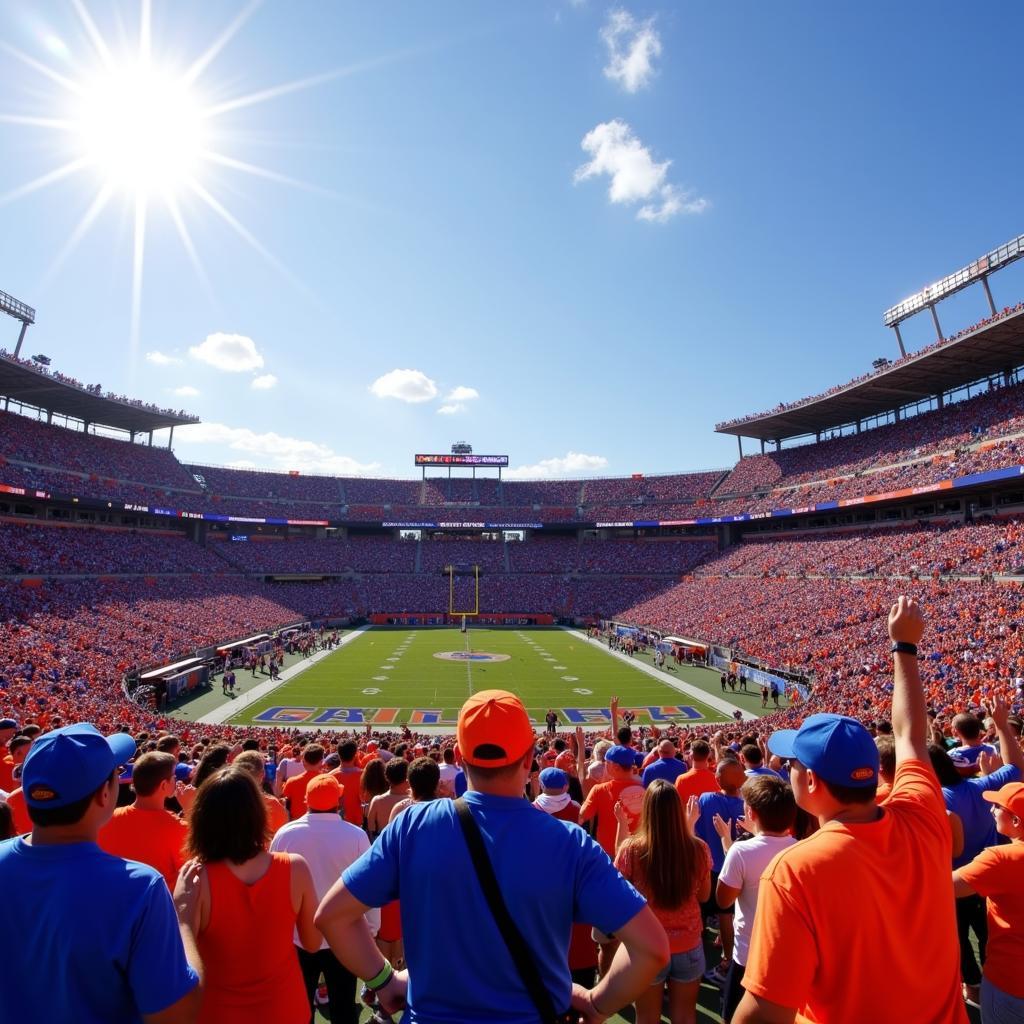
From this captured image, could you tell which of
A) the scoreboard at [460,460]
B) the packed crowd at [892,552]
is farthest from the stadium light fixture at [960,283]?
the scoreboard at [460,460]

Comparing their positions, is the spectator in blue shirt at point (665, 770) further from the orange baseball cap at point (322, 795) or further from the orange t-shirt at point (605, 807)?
the orange baseball cap at point (322, 795)

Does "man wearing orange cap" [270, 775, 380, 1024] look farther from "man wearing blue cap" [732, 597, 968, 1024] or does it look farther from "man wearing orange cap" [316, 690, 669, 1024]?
"man wearing blue cap" [732, 597, 968, 1024]

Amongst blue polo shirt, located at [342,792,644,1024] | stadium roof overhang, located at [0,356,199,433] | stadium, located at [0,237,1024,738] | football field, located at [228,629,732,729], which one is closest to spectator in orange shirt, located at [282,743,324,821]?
blue polo shirt, located at [342,792,644,1024]

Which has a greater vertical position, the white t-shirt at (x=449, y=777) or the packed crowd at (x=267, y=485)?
the packed crowd at (x=267, y=485)

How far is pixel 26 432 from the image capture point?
44.7m

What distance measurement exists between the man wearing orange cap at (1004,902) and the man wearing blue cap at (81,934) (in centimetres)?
368

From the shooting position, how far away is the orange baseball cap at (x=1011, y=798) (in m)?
3.20

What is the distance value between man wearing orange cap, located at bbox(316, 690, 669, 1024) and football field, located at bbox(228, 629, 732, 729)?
20.7 m

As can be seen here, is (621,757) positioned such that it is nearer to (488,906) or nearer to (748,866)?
(748,866)

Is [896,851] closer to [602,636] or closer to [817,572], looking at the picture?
[817,572]

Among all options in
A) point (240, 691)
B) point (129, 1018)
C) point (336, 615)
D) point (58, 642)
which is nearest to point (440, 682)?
point (240, 691)

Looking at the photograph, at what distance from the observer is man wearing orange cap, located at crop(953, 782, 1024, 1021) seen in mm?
3146

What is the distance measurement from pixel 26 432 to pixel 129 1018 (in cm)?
5554

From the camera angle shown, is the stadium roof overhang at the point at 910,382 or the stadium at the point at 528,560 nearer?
the stadium at the point at 528,560
